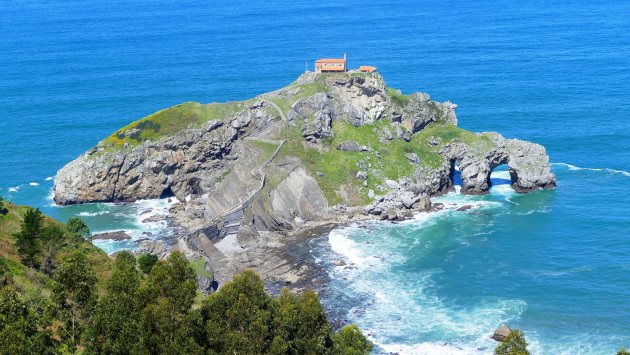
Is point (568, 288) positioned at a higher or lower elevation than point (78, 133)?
lower

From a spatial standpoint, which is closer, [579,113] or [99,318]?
[99,318]

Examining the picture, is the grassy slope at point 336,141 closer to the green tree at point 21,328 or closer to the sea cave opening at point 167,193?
the sea cave opening at point 167,193

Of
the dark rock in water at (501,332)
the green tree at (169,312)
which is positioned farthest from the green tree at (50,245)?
the dark rock in water at (501,332)

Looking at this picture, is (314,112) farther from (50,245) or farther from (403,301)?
(50,245)

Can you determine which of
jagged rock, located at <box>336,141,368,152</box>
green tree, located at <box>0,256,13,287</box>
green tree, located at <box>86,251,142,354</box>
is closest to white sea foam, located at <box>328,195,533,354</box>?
jagged rock, located at <box>336,141,368,152</box>

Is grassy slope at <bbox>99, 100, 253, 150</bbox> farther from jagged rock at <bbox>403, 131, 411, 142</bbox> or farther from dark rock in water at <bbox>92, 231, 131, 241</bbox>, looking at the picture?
jagged rock at <bbox>403, 131, 411, 142</bbox>

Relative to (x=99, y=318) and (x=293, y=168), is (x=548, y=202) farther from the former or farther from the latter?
(x=99, y=318)

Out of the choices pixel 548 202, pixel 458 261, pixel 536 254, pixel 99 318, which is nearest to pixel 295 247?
pixel 458 261

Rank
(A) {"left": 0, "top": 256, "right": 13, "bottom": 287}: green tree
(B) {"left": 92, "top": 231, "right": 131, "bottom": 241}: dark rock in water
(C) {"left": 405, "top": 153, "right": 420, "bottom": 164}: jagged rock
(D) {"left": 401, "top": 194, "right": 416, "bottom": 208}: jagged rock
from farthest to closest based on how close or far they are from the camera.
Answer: (C) {"left": 405, "top": 153, "right": 420, "bottom": 164}: jagged rock → (D) {"left": 401, "top": 194, "right": 416, "bottom": 208}: jagged rock → (B) {"left": 92, "top": 231, "right": 131, "bottom": 241}: dark rock in water → (A) {"left": 0, "top": 256, "right": 13, "bottom": 287}: green tree
